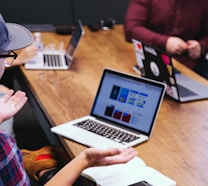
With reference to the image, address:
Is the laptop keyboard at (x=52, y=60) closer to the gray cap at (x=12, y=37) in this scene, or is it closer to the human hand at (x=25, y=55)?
the human hand at (x=25, y=55)

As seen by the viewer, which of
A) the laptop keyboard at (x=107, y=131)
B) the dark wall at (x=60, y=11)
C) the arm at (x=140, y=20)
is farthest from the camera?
the dark wall at (x=60, y=11)

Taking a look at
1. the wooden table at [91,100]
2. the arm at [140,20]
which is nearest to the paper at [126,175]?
the wooden table at [91,100]

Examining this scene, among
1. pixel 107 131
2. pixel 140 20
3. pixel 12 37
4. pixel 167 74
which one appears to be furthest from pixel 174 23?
pixel 12 37

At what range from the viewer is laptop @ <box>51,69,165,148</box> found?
5.82 feet

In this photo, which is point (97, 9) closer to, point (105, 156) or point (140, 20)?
point (140, 20)

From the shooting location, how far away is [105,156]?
138 centimetres

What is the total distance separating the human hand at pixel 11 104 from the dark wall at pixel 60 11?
2.66 metres

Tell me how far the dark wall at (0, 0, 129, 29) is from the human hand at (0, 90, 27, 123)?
2655mm

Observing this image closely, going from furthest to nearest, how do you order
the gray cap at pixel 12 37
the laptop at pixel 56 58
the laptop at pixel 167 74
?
1. the laptop at pixel 56 58
2. the laptop at pixel 167 74
3. the gray cap at pixel 12 37

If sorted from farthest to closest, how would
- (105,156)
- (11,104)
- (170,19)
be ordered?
(170,19) → (11,104) → (105,156)

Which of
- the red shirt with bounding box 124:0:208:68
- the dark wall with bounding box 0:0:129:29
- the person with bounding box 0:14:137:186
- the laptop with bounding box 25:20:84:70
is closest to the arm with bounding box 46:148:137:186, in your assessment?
the person with bounding box 0:14:137:186

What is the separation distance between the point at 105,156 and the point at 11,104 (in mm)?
509

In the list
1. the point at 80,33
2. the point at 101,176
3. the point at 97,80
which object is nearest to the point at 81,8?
the point at 80,33

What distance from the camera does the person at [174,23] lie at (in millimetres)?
2958
